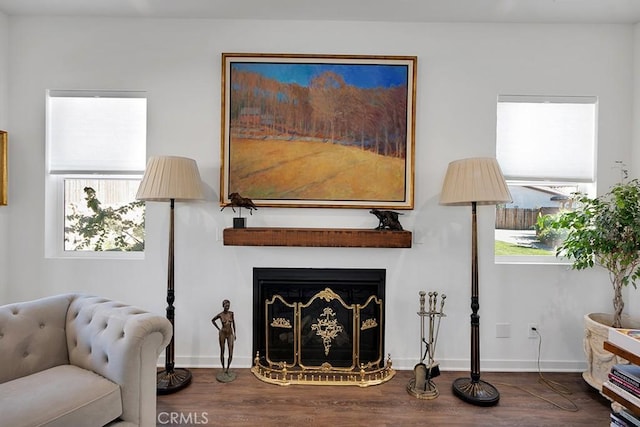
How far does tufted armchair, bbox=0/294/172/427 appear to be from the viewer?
4.56ft

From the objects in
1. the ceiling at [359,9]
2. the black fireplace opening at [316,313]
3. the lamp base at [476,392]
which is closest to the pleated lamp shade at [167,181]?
the black fireplace opening at [316,313]

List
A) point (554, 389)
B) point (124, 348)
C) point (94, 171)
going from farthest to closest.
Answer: point (94, 171), point (554, 389), point (124, 348)

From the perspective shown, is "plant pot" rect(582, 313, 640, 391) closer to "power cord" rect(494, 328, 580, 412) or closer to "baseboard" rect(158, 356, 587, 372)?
"power cord" rect(494, 328, 580, 412)

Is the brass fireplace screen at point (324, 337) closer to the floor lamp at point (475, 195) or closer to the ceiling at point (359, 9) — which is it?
the floor lamp at point (475, 195)

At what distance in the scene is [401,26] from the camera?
2557 millimetres

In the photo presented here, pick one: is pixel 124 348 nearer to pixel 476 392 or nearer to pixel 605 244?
pixel 476 392

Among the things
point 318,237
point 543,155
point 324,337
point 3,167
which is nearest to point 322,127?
point 318,237

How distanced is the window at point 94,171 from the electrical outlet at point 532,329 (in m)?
3.20

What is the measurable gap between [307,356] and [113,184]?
2111 mm

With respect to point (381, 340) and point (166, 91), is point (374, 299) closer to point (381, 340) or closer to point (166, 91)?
point (381, 340)

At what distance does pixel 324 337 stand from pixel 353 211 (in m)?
1.00

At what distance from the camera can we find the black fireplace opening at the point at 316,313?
254 cm

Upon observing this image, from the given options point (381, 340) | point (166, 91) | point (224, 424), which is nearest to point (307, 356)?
point (381, 340)

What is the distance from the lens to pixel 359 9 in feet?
7.90
